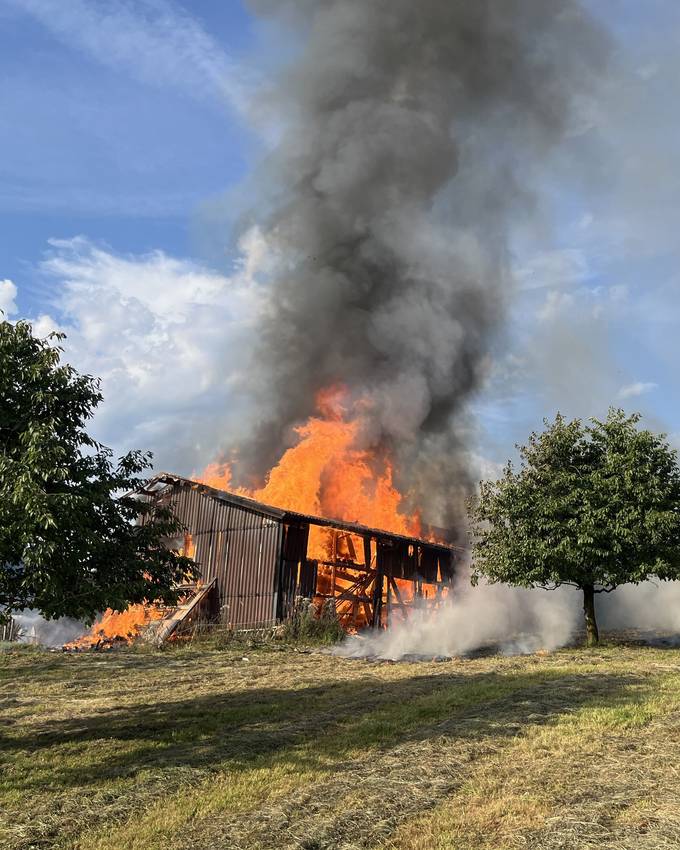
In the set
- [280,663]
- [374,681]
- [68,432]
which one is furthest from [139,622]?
[68,432]

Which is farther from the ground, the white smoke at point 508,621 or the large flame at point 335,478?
the large flame at point 335,478

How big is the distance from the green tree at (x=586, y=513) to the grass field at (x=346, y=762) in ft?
24.1

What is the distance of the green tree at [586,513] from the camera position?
25094 millimetres

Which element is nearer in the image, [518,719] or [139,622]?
[518,719]

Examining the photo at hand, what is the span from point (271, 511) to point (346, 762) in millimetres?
19782

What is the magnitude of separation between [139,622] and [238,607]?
228 inches

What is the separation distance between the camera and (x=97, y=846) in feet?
23.9

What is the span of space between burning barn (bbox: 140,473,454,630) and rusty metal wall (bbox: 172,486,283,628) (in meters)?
0.04

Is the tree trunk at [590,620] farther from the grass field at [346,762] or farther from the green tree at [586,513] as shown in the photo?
the grass field at [346,762]

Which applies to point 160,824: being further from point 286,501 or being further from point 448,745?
point 286,501

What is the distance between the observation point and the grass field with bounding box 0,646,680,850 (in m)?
7.37

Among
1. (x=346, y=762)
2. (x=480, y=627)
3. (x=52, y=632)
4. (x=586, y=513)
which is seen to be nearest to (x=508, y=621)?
(x=480, y=627)

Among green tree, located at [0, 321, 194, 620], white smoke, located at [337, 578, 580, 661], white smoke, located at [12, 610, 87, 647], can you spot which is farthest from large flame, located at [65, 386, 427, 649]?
green tree, located at [0, 321, 194, 620]

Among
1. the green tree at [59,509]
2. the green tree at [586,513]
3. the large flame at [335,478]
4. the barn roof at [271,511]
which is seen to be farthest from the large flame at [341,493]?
the green tree at [59,509]
